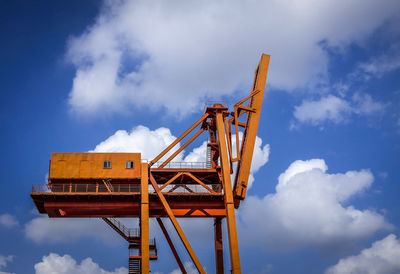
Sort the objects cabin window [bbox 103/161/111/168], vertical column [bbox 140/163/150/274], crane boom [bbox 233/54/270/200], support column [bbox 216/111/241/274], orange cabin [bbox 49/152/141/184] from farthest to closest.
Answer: cabin window [bbox 103/161/111/168] → orange cabin [bbox 49/152/141/184] → crane boom [bbox 233/54/270/200] → vertical column [bbox 140/163/150/274] → support column [bbox 216/111/241/274]

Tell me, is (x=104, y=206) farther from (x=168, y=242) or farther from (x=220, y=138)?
(x=220, y=138)

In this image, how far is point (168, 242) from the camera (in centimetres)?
3925

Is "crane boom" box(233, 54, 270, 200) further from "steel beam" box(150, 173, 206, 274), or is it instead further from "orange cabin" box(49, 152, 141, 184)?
"orange cabin" box(49, 152, 141, 184)

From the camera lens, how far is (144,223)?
3412 centimetres

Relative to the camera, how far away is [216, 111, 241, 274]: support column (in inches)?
1293

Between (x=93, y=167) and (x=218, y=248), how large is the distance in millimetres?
11406

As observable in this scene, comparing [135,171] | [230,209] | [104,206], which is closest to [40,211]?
[104,206]

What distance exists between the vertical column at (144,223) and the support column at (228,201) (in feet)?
17.6

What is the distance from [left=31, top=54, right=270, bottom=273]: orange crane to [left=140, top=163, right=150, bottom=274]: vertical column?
0.22 ft

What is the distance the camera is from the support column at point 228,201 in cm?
3284

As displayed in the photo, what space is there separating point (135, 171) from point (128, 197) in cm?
213

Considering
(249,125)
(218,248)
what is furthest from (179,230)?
(249,125)

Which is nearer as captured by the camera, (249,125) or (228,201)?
(228,201)

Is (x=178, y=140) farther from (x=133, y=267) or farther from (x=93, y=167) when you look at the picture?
(x=133, y=267)
